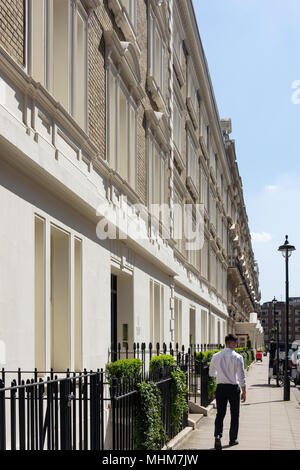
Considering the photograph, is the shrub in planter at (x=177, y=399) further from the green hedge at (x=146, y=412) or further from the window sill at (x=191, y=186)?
the window sill at (x=191, y=186)

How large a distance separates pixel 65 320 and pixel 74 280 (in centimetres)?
83

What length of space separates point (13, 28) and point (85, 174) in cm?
338

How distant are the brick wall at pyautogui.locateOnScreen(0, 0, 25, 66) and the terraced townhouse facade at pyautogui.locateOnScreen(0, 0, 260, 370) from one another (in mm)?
23

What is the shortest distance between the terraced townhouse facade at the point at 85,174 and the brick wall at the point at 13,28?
23 millimetres

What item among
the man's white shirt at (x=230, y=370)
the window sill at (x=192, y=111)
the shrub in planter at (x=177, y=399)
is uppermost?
the window sill at (x=192, y=111)

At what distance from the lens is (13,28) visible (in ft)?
26.2

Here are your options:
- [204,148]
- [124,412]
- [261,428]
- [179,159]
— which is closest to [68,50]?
[124,412]

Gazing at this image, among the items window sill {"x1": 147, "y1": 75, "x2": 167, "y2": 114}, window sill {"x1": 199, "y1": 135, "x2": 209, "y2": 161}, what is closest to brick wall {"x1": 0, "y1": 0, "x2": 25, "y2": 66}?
window sill {"x1": 147, "y1": 75, "x2": 167, "y2": 114}

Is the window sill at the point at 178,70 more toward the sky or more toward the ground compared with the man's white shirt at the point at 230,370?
more toward the sky

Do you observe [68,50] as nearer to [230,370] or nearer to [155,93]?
[230,370]

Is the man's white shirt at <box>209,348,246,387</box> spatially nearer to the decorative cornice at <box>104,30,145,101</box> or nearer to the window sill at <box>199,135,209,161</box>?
the decorative cornice at <box>104,30,145,101</box>

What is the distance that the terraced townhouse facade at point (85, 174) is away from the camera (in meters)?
7.92

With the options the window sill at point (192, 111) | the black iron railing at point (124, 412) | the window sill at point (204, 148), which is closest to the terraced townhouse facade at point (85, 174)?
the black iron railing at point (124, 412)

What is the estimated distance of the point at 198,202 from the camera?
29.9m
